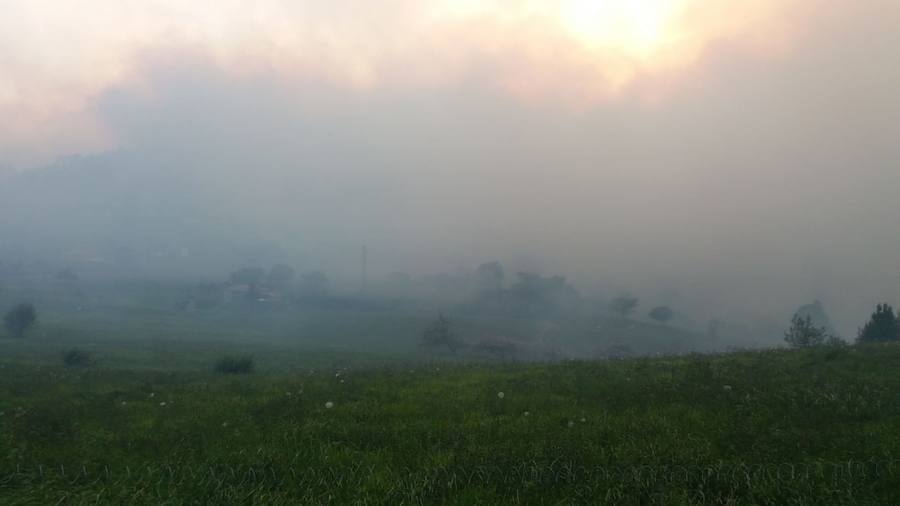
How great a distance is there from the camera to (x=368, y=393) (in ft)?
56.8

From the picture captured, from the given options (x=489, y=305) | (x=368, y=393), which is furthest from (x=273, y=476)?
(x=489, y=305)

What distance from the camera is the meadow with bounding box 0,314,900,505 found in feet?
29.0

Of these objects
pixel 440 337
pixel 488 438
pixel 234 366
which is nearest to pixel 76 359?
pixel 234 366

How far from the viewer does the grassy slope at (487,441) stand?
8.85 m

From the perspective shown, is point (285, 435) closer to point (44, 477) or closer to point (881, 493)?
point (44, 477)

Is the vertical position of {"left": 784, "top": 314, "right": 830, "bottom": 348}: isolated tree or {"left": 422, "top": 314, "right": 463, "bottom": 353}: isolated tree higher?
{"left": 784, "top": 314, "right": 830, "bottom": 348}: isolated tree

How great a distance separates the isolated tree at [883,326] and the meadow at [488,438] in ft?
103

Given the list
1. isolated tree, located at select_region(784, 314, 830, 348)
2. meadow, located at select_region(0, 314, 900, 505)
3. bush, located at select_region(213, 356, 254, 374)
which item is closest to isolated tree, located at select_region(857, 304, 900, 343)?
isolated tree, located at select_region(784, 314, 830, 348)

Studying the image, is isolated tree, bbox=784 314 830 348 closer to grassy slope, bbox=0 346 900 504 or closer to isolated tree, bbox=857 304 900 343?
isolated tree, bbox=857 304 900 343

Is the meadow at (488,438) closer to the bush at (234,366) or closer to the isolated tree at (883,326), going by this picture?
the bush at (234,366)

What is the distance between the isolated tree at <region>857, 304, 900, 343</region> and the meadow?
3154cm

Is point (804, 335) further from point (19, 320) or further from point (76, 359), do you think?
point (19, 320)

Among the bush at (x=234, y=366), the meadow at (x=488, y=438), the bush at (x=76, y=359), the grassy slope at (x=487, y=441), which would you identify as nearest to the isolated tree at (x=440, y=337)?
the bush at (x=76, y=359)

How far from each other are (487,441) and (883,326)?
47494 millimetres
